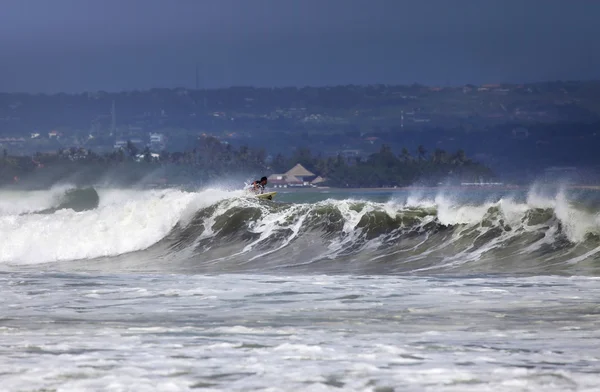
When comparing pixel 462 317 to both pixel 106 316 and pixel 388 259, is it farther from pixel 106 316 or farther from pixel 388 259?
pixel 388 259

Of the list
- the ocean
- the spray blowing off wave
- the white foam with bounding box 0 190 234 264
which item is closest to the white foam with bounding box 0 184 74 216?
the white foam with bounding box 0 190 234 264

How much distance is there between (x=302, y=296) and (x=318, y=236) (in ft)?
38.4

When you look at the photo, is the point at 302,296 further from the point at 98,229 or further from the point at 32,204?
the point at 32,204

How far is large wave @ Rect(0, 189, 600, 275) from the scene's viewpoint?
1091 inches

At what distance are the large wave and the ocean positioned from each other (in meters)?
0.08

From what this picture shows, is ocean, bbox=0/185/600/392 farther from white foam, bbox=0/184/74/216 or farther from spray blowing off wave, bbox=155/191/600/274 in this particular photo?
white foam, bbox=0/184/74/216


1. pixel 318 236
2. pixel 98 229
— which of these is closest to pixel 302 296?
pixel 318 236

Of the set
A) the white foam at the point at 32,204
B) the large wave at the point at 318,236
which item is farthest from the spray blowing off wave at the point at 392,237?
the white foam at the point at 32,204

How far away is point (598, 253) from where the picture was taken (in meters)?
27.3

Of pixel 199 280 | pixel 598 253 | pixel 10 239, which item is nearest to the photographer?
pixel 199 280

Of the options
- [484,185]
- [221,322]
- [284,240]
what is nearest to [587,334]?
[221,322]

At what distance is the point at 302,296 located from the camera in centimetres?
2050

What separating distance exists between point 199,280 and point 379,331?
868 centimetres

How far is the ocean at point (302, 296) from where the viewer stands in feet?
44.7
